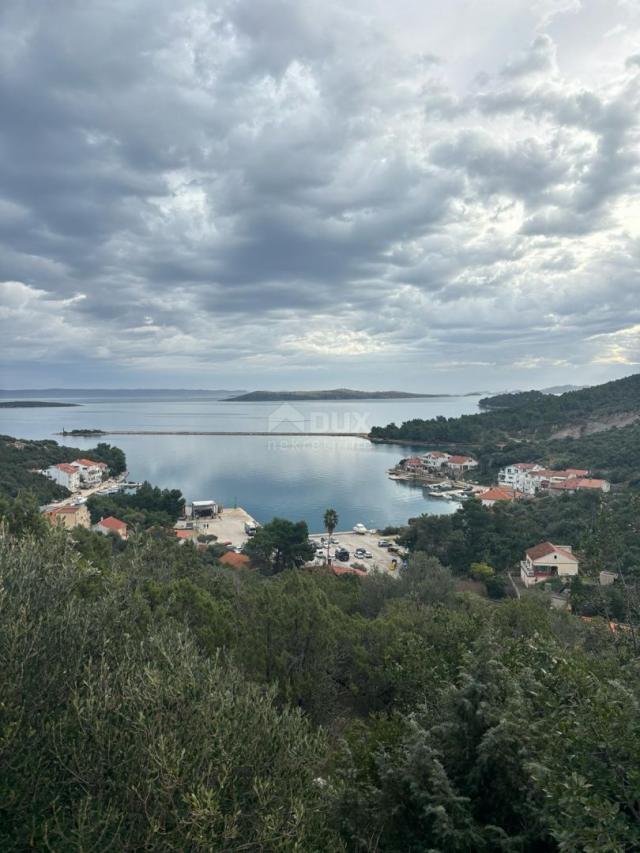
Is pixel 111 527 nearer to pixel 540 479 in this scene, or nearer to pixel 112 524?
pixel 112 524

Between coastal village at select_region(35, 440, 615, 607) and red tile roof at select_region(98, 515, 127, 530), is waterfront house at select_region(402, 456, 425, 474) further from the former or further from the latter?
red tile roof at select_region(98, 515, 127, 530)

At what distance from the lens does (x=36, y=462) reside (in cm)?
5597

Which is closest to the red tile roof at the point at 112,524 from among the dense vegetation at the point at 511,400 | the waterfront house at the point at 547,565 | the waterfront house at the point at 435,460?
the waterfront house at the point at 547,565

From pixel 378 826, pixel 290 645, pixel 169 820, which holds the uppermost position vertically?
pixel 169 820

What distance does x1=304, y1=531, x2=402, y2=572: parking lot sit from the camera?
29.3m

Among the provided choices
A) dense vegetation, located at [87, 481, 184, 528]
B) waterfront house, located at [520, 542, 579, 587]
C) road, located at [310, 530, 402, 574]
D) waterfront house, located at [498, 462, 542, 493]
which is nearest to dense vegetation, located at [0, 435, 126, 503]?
dense vegetation, located at [87, 481, 184, 528]

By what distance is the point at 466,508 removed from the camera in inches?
1265

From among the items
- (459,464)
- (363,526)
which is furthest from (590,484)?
(459,464)

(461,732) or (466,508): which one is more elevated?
(461,732)

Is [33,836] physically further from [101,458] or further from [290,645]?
[101,458]

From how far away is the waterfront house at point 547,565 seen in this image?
26.6 meters

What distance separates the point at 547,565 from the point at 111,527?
Answer: 25.6 m

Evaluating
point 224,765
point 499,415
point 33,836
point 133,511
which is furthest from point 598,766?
point 499,415

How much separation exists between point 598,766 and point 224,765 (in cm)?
262
